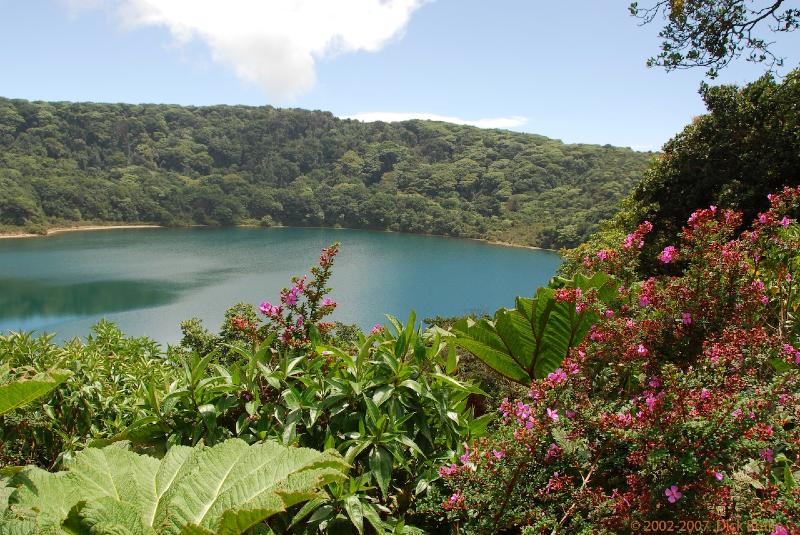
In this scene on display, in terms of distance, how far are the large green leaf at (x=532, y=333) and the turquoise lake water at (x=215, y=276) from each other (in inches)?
1088

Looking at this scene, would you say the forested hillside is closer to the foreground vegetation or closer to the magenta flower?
the foreground vegetation

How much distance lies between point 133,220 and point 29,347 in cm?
8264

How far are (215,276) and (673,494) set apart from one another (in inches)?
1844

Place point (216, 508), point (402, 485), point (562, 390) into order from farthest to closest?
1. point (402, 485)
2. point (562, 390)
3. point (216, 508)

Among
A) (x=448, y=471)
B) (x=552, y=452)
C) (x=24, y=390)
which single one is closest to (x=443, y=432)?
(x=448, y=471)

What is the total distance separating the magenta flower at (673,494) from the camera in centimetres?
124

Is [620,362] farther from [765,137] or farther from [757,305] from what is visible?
[765,137]

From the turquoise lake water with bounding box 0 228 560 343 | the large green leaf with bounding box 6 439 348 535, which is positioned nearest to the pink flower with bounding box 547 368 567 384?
the large green leaf with bounding box 6 439 348 535

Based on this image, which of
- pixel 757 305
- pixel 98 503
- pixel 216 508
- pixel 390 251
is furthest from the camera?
pixel 390 251

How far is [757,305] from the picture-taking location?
1.90m

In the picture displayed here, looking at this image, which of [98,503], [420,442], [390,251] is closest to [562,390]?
[420,442]

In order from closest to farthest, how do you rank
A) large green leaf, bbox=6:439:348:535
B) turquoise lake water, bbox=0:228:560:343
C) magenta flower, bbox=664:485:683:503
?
large green leaf, bbox=6:439:348:535 < magenta flower, bbox=664:485:683:503 < turquoise lake water, bbox=0:228:560:343

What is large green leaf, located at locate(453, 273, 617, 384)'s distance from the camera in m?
3.05

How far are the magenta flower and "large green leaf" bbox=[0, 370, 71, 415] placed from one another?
4.56 feet
